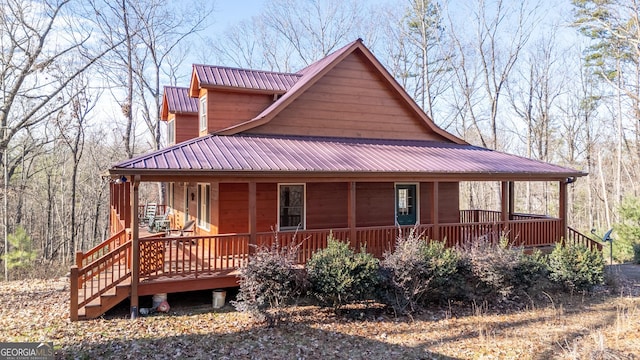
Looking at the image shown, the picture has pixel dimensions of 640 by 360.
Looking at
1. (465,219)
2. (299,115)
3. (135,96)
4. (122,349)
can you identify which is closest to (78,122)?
(135,96)

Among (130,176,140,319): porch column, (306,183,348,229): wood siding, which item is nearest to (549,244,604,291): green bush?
(306,183,348,229): wood siding

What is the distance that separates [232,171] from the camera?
9031 mm

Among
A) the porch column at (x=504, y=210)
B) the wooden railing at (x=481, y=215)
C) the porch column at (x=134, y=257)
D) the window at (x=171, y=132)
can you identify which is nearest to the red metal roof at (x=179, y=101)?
the window at (x=171, y=132)

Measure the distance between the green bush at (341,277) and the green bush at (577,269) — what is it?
5.76m

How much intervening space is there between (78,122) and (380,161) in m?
19.5

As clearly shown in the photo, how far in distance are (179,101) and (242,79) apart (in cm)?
483

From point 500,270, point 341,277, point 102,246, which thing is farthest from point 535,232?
point 102,246

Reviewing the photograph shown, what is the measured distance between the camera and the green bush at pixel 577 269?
11.0m

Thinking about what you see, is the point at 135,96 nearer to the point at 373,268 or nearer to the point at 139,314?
the point at 139,314

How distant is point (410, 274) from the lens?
9.28 metres

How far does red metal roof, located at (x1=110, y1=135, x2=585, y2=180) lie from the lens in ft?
29.7

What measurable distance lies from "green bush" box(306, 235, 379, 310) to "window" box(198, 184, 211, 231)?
4771 millimetres

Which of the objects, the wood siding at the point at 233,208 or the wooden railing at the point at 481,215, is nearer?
the wood siding at the point at 233,208

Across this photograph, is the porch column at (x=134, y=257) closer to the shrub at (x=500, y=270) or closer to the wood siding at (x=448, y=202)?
the shrub at (x=500, y=270)
